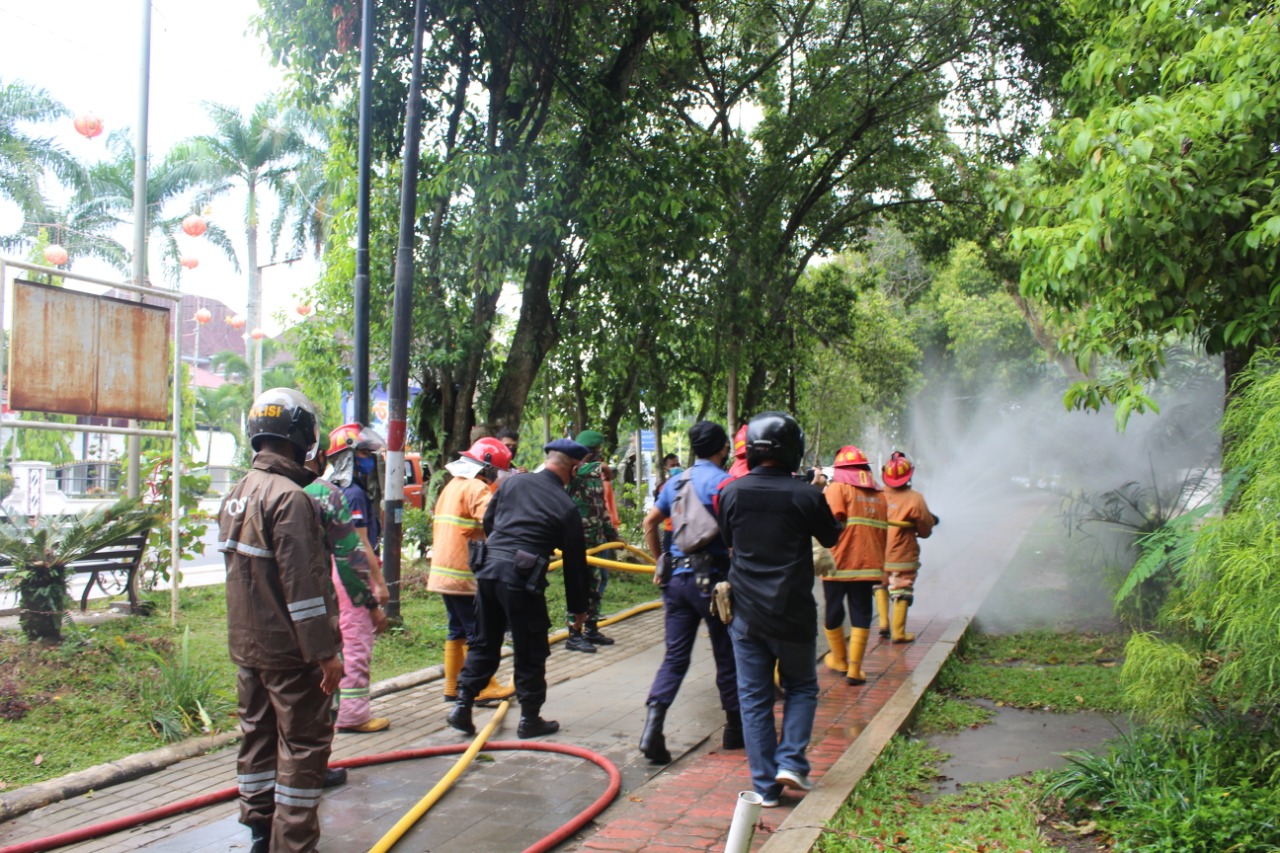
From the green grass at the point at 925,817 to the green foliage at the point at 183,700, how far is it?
4.00 meters

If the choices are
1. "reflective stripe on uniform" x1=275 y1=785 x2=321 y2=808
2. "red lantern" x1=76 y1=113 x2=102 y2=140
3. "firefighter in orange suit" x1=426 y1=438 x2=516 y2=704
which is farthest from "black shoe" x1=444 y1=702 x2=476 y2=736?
"red lantern" x1=76 y1=113 x2=102 y2=140

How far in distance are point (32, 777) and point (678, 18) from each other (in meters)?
10.0

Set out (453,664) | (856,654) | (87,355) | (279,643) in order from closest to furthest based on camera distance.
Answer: (279,643) → (453,664) → (87,355) → (856,654)

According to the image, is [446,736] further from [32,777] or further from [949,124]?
[949,124]

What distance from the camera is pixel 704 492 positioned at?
237 inches

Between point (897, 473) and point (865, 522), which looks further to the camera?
point (897, 473)

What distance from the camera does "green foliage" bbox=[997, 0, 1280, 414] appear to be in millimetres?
5375

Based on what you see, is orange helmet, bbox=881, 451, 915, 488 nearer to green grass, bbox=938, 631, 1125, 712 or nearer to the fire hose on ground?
green grass, bbox=938, 631, 1125, 712

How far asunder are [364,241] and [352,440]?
370 cm

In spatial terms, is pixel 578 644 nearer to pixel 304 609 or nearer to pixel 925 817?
pixel 925 817

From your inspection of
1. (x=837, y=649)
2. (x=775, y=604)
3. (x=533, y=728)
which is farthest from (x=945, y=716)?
(x=533, y=728)

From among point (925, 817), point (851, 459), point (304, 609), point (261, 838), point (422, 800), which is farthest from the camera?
point (851, 459)

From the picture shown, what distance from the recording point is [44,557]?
7.25m

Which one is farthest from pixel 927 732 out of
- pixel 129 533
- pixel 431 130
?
pixel 431 130
